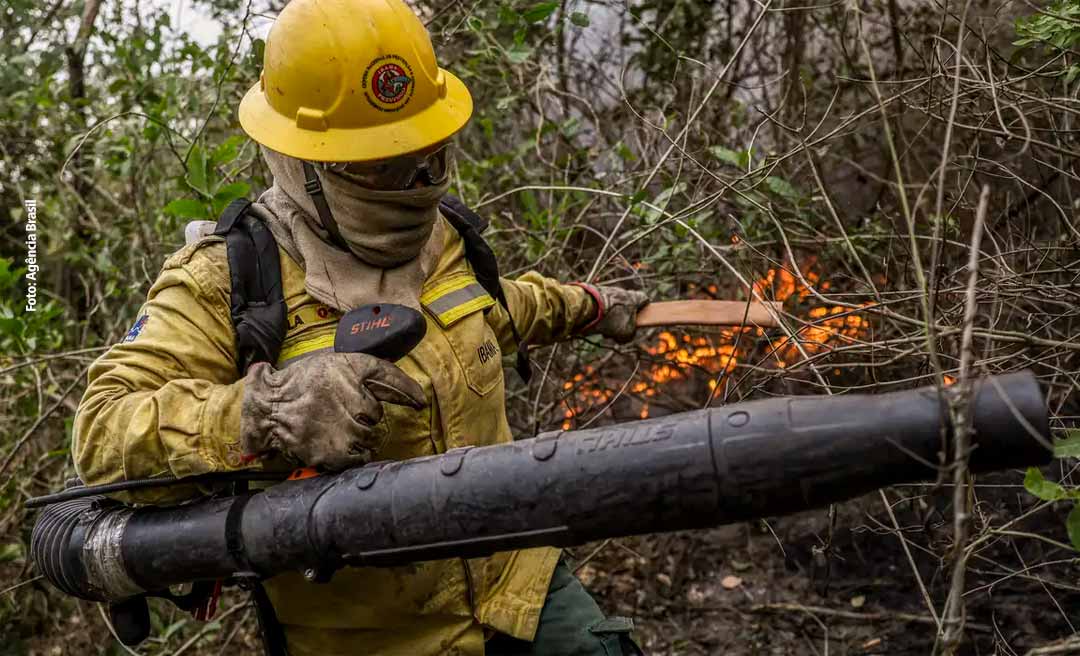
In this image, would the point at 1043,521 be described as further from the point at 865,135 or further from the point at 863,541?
the point at 865,135

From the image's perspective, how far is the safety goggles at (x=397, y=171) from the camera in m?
2.28

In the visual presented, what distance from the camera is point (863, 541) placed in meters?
4.27

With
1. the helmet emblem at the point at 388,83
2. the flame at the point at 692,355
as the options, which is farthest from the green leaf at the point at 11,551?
the helmet emblem at the point at 388,83

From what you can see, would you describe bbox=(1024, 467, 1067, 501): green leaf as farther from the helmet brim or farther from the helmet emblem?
the helmet emblem

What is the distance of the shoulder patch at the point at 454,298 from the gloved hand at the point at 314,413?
513 mm

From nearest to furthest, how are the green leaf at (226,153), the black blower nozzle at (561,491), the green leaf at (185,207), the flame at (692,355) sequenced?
the black blower nozzle at (561,491) < the green leaf at (185,207) < the green leaf at (226,153) < the flame at (692,355)

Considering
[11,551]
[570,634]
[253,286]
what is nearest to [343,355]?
[253,286]

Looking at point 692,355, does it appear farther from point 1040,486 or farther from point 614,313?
point 1040,486

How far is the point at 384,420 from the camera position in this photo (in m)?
2.21

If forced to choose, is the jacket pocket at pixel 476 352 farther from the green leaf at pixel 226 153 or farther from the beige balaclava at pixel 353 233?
the green leaf at pixel 226 153

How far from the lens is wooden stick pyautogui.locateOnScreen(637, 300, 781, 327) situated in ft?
9.75

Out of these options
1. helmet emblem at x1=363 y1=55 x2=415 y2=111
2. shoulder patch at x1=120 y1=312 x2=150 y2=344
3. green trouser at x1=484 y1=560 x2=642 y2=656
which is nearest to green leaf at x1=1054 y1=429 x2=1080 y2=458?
green trouser at x1=484 y1=560 x2=642 y2=656

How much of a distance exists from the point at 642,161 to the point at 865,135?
50.7 inches

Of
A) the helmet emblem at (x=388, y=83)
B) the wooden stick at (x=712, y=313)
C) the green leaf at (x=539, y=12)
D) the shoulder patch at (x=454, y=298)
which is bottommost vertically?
the wooden stick at (x=712, y=313)
